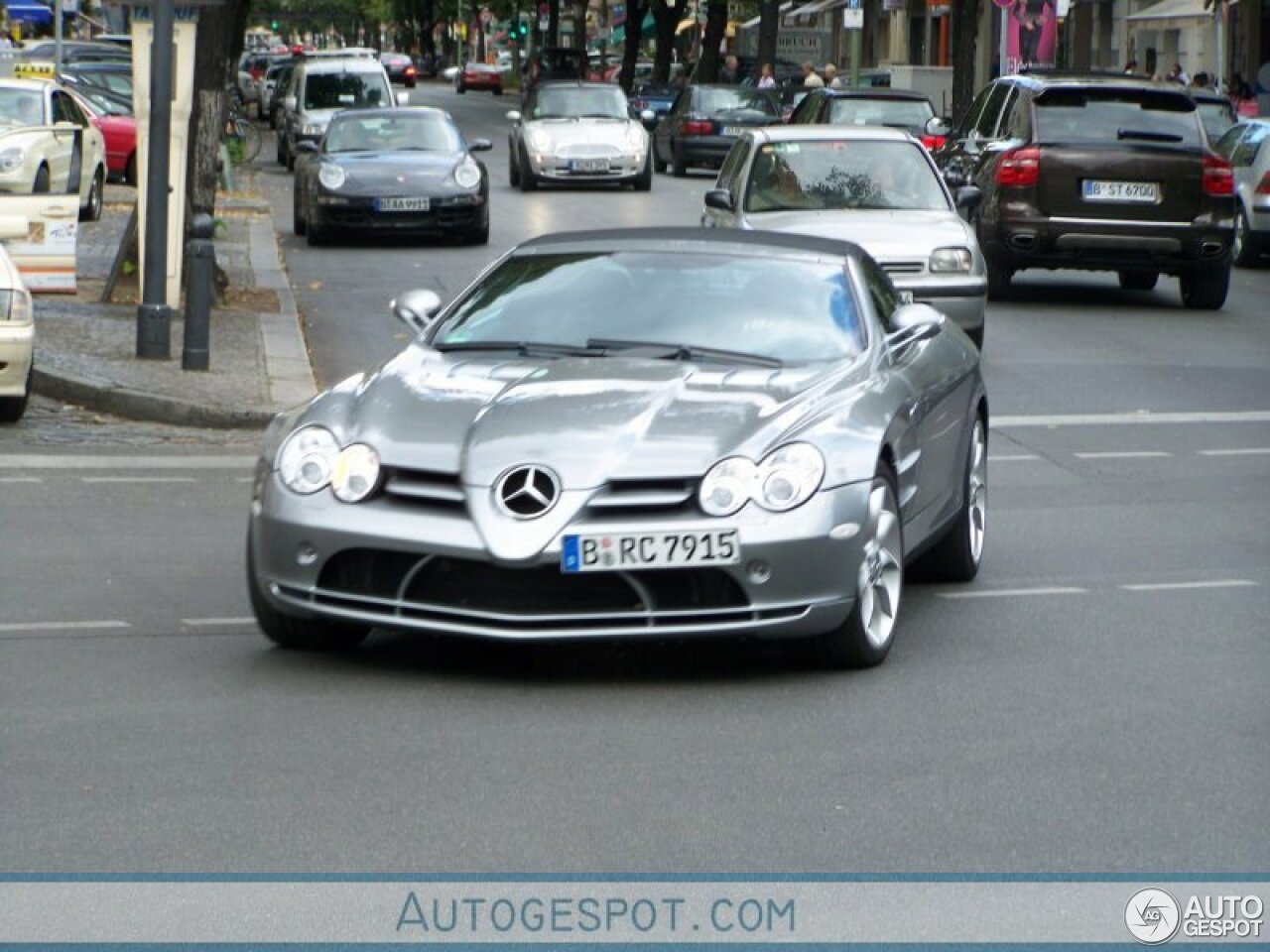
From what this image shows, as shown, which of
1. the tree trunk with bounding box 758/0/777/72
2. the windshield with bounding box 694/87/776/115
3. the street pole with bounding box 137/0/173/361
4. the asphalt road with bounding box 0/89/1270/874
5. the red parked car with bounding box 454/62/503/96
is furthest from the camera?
the red parked car with bounding box 454/62/503/96

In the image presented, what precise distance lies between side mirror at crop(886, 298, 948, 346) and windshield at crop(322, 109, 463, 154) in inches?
743

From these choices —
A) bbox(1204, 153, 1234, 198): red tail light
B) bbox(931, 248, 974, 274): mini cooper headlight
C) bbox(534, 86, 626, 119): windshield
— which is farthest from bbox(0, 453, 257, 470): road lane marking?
bbox(534, 86, 626, 119): windshield

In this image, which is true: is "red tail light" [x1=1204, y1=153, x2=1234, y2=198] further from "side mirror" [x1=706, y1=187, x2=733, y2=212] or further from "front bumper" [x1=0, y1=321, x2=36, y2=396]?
"front bumper" [x1=0, y1=321, x2=36, y2=396]

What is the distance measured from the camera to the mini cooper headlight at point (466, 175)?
26375mm

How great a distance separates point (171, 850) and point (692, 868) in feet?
3.75

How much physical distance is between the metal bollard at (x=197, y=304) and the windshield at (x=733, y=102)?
992 inches

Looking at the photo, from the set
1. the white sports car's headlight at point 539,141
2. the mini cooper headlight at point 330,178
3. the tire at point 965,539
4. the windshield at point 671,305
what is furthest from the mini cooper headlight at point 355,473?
the white sports car's headlight at point 539,141

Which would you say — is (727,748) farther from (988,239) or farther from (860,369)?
(988,239)

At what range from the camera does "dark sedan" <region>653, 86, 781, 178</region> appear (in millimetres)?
39562

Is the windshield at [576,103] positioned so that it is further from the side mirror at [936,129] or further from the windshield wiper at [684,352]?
the windshield wiper at [684,352]

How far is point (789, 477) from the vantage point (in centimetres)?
736

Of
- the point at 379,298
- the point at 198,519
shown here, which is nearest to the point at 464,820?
the point at 198,519

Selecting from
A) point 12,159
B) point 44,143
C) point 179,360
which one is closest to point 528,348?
point 179,360

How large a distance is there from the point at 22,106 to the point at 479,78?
3059 inches
